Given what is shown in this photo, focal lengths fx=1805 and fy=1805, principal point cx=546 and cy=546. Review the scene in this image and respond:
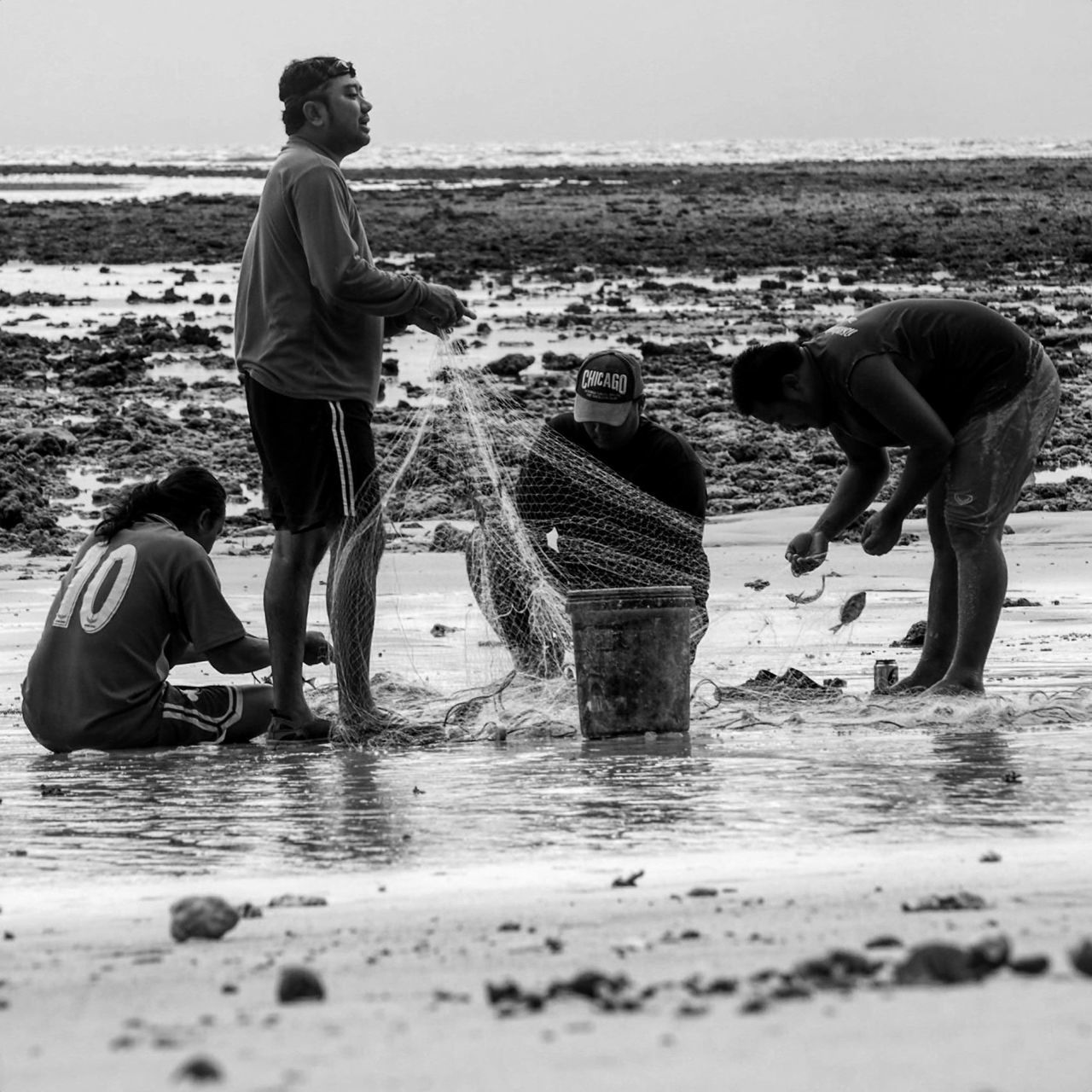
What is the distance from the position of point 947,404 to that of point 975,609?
0.63m

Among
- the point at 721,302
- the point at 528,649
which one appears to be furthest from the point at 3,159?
the point at 528,649

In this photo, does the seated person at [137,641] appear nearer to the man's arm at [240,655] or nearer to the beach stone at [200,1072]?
the man's arm at [240,655]

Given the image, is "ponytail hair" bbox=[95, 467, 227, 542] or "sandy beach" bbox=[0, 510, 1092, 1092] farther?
"ponytail hair" bbox=[95, 467, 227, 542]

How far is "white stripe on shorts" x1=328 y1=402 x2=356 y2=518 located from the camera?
502 centimetres

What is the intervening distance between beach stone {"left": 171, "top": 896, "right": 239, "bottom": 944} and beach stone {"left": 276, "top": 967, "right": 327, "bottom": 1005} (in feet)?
1.48

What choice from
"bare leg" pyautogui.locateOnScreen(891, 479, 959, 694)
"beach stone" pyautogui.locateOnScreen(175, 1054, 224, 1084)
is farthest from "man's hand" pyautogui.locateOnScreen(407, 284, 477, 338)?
"beach stone" pyautogui.locateOnScreen(175, 1054, 224, 1084)

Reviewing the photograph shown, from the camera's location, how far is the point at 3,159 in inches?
2653

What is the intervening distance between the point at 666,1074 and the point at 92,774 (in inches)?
120

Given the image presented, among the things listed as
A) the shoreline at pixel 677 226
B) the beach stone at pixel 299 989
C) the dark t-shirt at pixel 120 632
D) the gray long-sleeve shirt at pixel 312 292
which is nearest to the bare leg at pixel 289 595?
the dark t-shirt at pixel 120 632

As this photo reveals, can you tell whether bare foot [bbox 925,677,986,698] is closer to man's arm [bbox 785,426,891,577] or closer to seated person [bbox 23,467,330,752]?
man's arm [bbox 785,426,891,577]

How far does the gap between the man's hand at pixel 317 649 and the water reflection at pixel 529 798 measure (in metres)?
0.45

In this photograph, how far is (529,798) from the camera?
3.85 m

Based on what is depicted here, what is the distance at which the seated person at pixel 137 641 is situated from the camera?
4.91m

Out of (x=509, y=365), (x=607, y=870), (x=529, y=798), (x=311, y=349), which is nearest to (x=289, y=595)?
(x=311, y=349)
